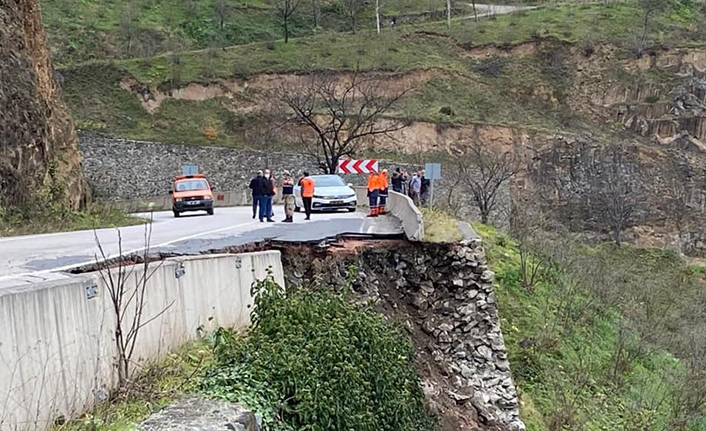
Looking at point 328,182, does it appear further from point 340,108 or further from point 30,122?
point 340,108

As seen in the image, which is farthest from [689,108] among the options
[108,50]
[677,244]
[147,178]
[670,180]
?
[108,50]

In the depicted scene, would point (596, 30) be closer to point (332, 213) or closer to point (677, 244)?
point (677, 244)

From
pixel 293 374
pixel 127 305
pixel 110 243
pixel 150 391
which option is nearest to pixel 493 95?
pixel 110 243

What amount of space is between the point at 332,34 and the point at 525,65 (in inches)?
750

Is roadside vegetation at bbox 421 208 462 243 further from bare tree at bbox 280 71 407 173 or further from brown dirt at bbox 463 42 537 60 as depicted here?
brown dirt at bbox 463 42 537 60

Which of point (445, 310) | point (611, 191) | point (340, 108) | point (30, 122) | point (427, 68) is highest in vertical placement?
point (427, 68)

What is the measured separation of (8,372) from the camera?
18.6 ft

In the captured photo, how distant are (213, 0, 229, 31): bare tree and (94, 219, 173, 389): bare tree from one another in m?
70.3

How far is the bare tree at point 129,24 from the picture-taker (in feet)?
219

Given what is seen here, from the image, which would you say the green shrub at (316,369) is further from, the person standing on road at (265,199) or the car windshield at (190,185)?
the car windshield at (190,185)

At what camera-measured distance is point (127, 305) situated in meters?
7.48

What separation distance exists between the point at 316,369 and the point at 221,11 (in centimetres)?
7298

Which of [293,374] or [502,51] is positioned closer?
[293,374]

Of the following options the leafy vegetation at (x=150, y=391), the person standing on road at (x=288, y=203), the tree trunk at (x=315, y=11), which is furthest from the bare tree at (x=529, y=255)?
the tree trunk at (x=315, y=11)
